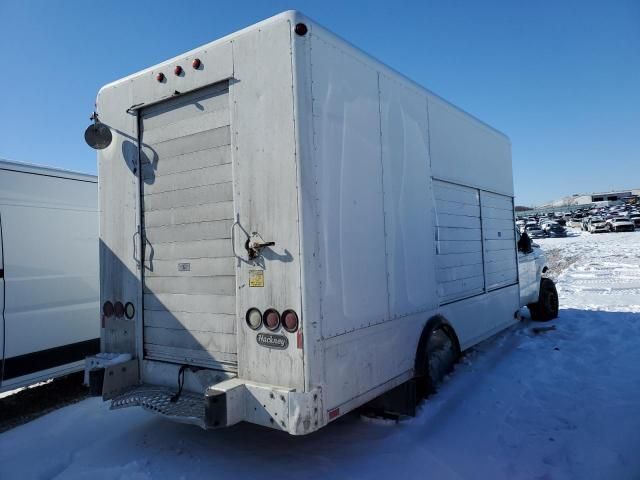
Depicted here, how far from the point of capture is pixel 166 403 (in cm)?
331

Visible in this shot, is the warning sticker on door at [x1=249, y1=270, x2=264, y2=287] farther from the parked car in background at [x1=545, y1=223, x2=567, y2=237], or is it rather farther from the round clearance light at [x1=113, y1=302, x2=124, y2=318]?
the parked car in background at [x1=545, y1=223, x2=567, y2=237]

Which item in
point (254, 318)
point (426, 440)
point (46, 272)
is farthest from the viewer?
point (46, 272)

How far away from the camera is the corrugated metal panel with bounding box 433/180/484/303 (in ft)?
14.7

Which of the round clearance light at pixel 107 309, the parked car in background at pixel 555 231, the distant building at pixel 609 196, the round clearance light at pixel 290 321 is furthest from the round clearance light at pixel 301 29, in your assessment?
the distant building at pixel 609 196

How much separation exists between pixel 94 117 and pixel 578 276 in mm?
13322

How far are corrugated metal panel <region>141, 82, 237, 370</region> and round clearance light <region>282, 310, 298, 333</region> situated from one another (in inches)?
22.0

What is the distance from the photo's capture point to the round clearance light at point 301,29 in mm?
2922

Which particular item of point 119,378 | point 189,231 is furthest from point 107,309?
point 189,231

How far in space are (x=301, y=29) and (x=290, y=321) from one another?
194 cm

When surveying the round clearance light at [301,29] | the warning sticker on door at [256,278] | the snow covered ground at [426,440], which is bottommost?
the snow covered ground at [426,440]

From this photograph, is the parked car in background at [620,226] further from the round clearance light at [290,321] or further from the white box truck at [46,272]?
the round clearance light at [290,321]

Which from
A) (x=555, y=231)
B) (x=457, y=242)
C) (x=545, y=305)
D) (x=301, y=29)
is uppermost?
(x=301, y=29)

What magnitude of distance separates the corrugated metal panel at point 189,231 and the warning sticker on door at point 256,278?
25 centimetres

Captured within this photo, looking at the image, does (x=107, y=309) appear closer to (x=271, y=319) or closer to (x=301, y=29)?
(x=271, y=319)
